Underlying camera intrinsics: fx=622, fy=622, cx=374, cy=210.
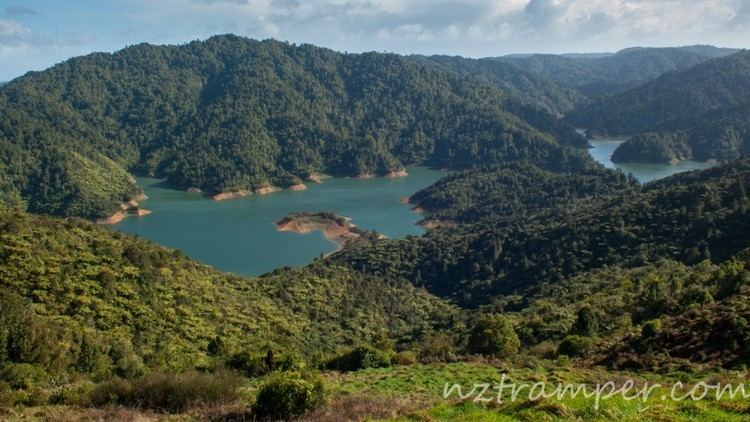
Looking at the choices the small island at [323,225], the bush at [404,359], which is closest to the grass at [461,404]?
the bush at [404,359]

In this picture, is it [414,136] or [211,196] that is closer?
[211,196]

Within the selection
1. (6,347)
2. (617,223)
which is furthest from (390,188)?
(6,347)

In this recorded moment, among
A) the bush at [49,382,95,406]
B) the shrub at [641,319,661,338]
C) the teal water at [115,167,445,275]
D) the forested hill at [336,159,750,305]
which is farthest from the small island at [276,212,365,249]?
the bush at [49,382,95,406]

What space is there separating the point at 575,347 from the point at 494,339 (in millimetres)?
3325

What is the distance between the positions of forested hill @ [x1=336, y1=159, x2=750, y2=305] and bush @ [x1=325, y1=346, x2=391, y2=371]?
26.5 meters

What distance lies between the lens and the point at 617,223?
156ft

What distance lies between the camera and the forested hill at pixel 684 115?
428 ft

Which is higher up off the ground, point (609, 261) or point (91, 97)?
point (91, 97)

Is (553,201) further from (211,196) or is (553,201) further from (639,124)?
(639,124)

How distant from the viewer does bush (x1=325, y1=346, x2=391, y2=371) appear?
1795cm

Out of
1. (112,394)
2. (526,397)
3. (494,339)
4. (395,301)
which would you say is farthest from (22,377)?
(395,301)

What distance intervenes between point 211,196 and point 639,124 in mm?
116741

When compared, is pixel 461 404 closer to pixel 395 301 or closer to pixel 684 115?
pixel 395 301

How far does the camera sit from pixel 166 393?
11.3m
